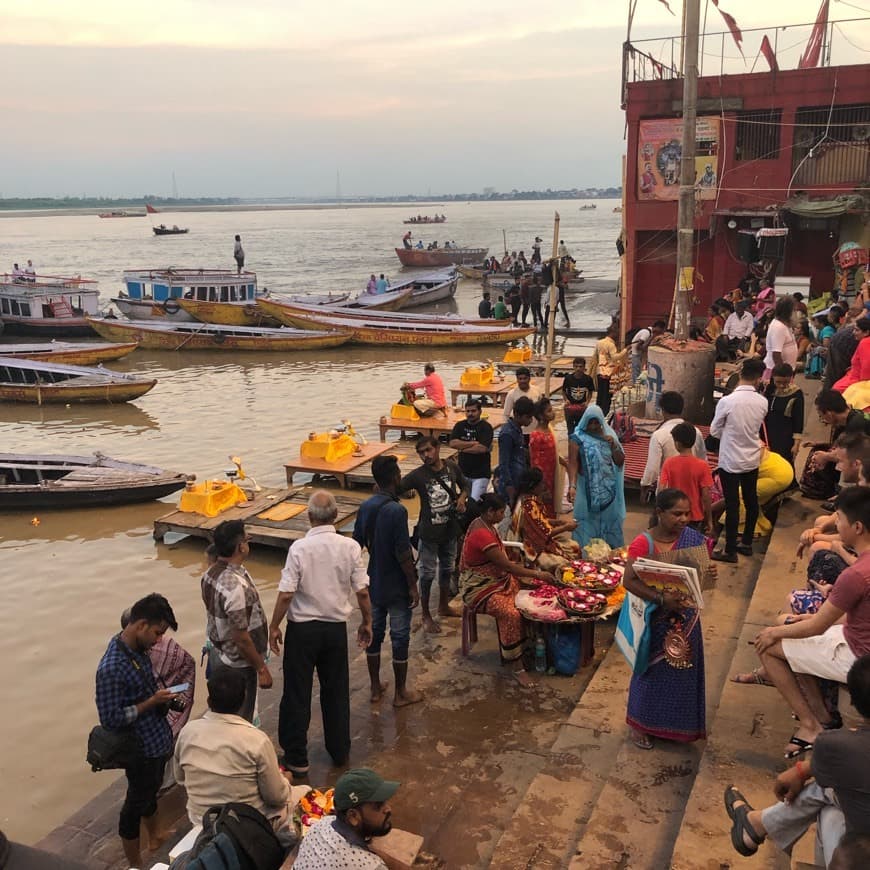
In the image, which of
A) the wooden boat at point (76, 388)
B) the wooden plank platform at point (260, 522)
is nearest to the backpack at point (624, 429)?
the wooden plank platform at point (260, 522)

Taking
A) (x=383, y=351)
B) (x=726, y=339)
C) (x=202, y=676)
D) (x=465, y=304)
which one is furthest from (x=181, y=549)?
(x=465, y=304)

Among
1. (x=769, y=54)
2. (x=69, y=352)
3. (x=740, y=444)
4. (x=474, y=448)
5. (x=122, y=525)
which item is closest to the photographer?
(x=740, y=444)

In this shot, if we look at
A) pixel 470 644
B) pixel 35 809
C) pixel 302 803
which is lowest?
pixel 35 809

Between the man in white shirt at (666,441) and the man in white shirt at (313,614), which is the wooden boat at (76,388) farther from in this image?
the man in white shirt at (313,614)

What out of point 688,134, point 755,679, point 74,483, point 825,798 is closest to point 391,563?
point 755,679

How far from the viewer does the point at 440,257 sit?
61062 mm

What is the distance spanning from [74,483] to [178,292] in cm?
2151

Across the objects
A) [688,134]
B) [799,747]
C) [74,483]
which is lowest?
[74,483]

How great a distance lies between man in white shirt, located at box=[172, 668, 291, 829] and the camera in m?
3.61

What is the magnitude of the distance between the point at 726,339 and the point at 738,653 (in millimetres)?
10511

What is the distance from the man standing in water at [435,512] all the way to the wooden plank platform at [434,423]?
24.0ft

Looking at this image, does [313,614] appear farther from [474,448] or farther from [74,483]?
[74,483]

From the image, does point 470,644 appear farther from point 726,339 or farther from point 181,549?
point 726,339

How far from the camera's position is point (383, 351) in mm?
27266
